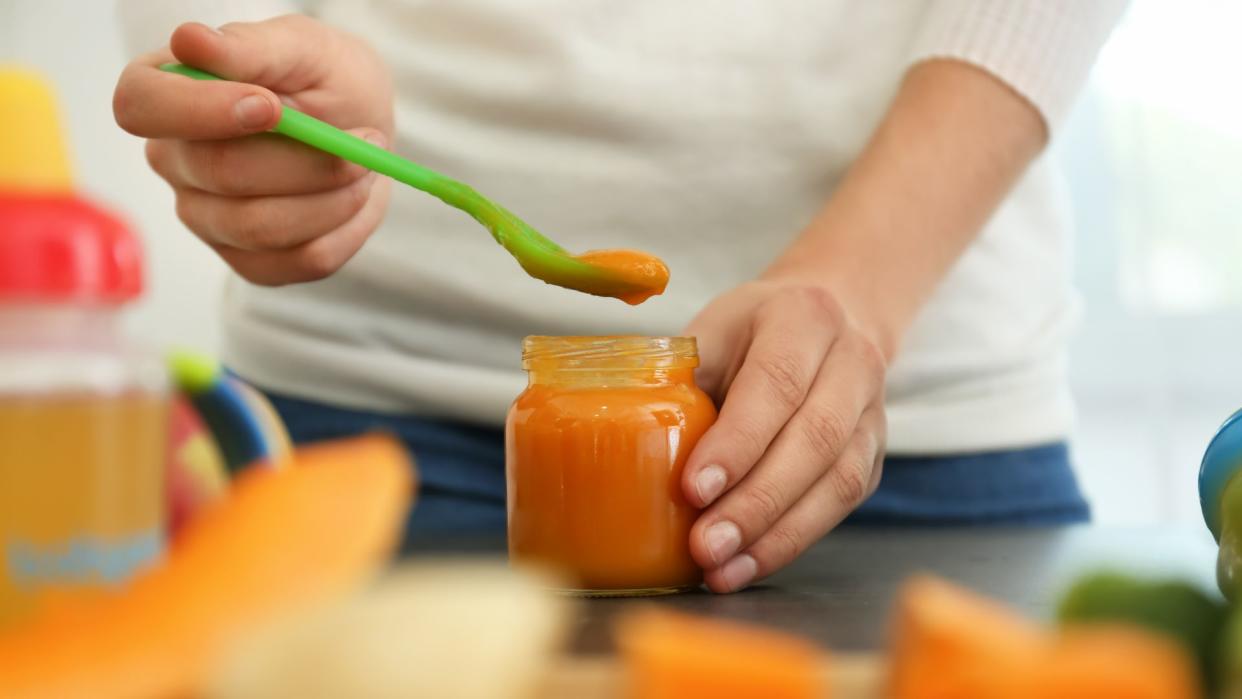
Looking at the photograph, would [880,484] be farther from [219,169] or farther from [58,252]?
[58,252]

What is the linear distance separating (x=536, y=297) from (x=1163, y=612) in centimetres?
82

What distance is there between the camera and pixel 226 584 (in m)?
0.34

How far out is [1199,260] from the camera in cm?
239

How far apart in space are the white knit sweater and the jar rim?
0.35 meters

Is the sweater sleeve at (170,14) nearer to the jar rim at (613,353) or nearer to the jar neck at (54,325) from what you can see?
the jar rim at (613,353)

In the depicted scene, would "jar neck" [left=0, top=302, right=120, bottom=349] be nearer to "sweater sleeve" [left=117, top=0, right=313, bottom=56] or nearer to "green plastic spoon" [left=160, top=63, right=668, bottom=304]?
"green plastic spoon" [left=160, top=63, right=668, bottom=304]

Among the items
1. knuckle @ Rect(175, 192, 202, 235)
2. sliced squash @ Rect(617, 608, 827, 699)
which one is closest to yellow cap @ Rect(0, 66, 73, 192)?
sliced squash @ Rect(617, 608, 827, 699)

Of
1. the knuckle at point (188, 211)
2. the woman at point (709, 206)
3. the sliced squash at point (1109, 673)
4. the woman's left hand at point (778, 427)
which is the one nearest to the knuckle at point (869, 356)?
the woman's left hand at point (778, 427)

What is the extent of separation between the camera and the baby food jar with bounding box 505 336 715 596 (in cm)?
76

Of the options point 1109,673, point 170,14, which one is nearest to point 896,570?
point 1109,673

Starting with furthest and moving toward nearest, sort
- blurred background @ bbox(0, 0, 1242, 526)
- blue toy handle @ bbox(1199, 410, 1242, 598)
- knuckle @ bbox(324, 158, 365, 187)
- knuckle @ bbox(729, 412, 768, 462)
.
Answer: blurred background @ bbox(0, 0, 1242, 526), knuckle @ bbox(324, 158, 365, 187), knuckle @ bbox(729, 412, 768, 462), blue toy handle @ bbox(1199, 410, 1242, 598)

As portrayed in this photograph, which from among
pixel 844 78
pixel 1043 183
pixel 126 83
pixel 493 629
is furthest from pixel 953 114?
pixel 493 629

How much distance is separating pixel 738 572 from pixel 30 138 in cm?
50

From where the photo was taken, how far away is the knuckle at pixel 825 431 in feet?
2.79
